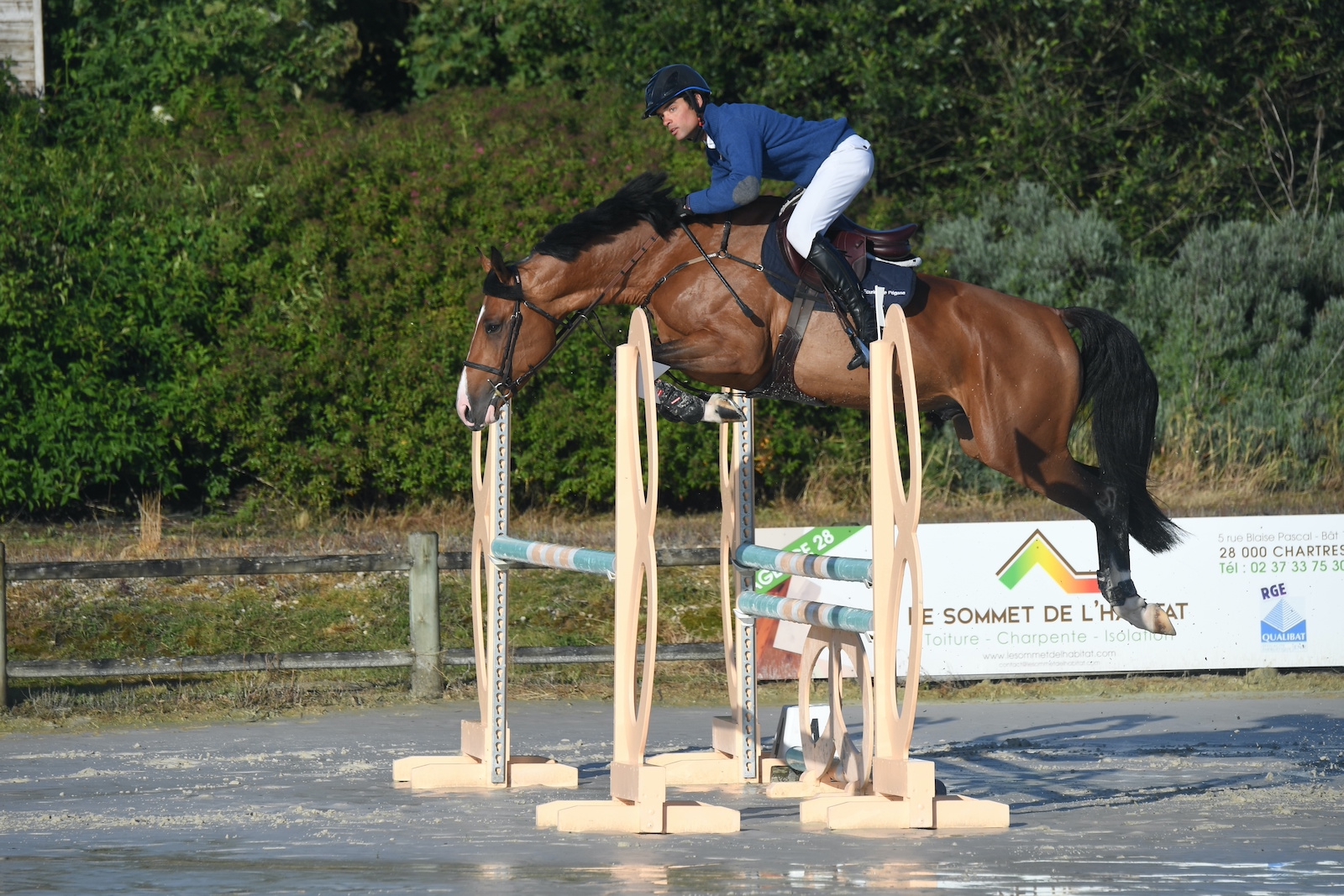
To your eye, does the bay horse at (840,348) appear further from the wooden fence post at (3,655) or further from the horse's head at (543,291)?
the wooden fence post at (3,655)

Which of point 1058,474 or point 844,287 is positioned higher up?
point 844,287

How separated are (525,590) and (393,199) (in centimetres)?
326

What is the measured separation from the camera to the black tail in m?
6.51

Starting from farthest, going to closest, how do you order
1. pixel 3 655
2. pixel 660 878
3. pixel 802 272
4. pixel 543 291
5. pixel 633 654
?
1. pixel 3 655
2. pixel 543 291
3. pixel 802 272
4. pixel 633 654
5. pixel 660 878

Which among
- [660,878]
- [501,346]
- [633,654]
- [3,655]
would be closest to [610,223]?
[501,346]

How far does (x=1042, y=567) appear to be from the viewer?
9.09 meters

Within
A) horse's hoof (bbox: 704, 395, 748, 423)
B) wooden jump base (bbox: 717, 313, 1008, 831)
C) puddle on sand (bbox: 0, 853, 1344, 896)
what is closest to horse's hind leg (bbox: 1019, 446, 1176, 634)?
wooden jump base (bbox: 717, 313, 1008, 831)

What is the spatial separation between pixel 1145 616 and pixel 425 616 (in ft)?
14.2

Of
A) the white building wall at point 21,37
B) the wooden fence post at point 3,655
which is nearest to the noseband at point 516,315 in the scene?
the wooden fence post at point 3,655

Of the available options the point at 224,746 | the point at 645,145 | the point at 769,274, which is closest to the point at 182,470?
the point at 645,145

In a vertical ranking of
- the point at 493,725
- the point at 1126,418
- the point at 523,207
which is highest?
the point at 523,207

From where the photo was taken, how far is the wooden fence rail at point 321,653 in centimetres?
854

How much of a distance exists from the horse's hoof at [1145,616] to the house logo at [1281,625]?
3.58m

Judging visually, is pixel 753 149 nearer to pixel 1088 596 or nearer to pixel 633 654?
pixel 633 654
